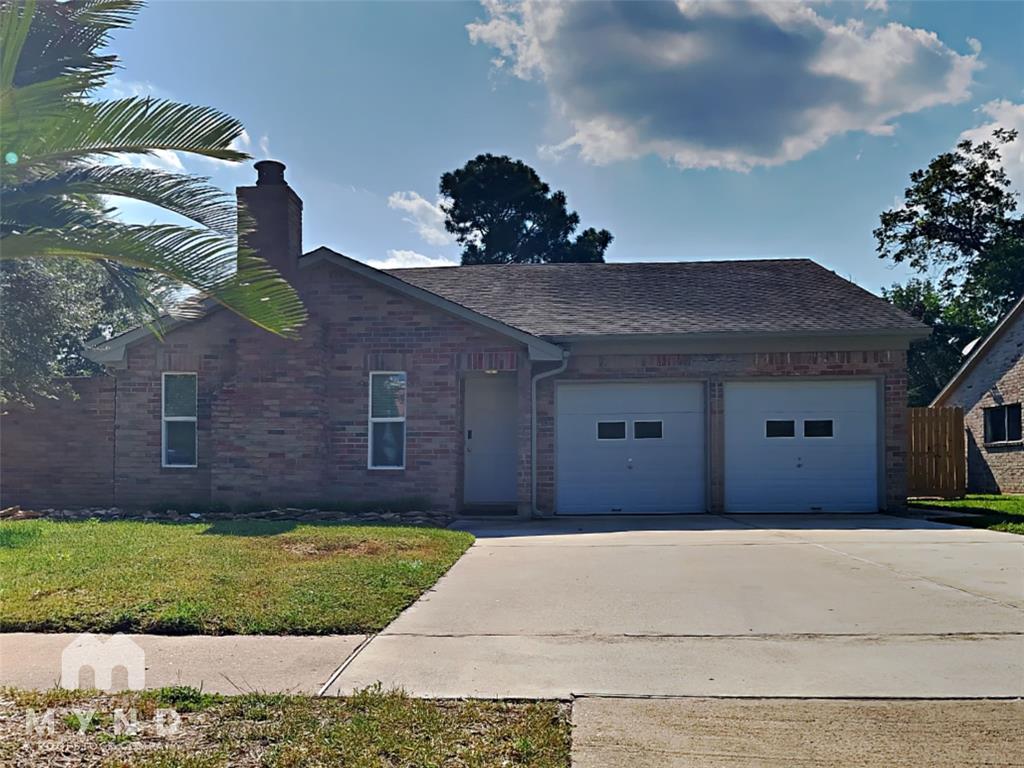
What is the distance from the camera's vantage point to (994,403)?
2247 centimetres

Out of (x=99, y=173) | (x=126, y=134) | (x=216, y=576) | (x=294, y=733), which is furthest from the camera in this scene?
(x=216, y=576)

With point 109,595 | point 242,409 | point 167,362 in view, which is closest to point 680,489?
point 242,409

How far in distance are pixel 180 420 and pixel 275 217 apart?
12.5 ft

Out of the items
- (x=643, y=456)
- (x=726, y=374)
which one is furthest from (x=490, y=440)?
(x=726, y=374)

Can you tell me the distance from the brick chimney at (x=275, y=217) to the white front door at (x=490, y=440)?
147 inches

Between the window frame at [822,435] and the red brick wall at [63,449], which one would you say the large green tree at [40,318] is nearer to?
the red brick wall at [63,449]

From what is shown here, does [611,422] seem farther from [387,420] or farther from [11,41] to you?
[11,41]

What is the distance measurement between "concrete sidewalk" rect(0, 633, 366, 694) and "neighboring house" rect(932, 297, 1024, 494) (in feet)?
66.1

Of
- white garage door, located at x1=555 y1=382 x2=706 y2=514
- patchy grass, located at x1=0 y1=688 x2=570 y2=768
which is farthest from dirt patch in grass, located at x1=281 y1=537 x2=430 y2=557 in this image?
white garage door, located at x1=555 y1=382 x2=706 y2=514

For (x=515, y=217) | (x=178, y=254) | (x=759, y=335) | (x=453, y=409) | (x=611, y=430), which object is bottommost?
(x=611, y=430)

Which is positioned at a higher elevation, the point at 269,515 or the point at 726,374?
the point at 726,374

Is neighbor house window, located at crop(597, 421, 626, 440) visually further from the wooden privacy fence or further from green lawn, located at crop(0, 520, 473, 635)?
the wooden privacy fence

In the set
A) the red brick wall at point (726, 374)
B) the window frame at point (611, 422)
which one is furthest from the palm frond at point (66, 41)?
the window frame at point (611, 422)

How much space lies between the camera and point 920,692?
4895mm
